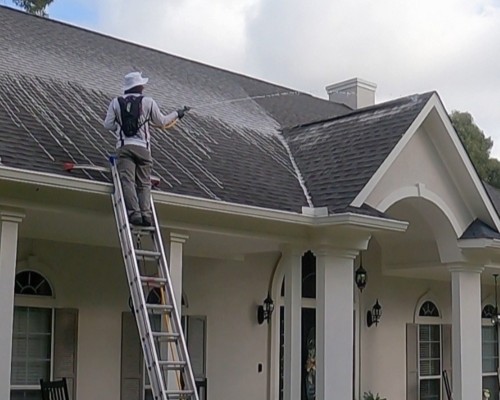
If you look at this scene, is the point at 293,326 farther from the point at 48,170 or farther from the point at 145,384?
the point at 48,170

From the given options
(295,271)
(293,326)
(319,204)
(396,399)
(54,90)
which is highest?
(54,90)

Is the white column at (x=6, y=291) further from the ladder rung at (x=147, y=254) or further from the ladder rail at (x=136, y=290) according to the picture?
the ladder rung at (x=147, y=254)

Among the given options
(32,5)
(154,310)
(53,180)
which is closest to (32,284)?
(53,180)

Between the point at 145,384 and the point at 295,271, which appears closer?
the point at 295,271

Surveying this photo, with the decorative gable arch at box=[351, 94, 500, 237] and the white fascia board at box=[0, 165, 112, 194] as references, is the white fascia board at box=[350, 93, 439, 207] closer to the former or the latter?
the decorative gable arch at box=[351, 94, 500, 237]

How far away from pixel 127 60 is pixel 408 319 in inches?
265

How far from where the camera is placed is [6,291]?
288 inches

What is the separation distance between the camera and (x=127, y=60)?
43.8 feet

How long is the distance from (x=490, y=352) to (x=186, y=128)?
8.97m

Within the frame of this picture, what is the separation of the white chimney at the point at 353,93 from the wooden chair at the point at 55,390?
11.0 meters

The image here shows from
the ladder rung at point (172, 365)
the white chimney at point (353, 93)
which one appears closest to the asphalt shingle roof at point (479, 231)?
the ladder rung at point (172, 365)

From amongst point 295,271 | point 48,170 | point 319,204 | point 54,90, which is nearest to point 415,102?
point 319,204

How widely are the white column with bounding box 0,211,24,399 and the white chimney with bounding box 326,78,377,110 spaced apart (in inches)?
495

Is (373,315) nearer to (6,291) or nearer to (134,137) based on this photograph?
(134,137)
